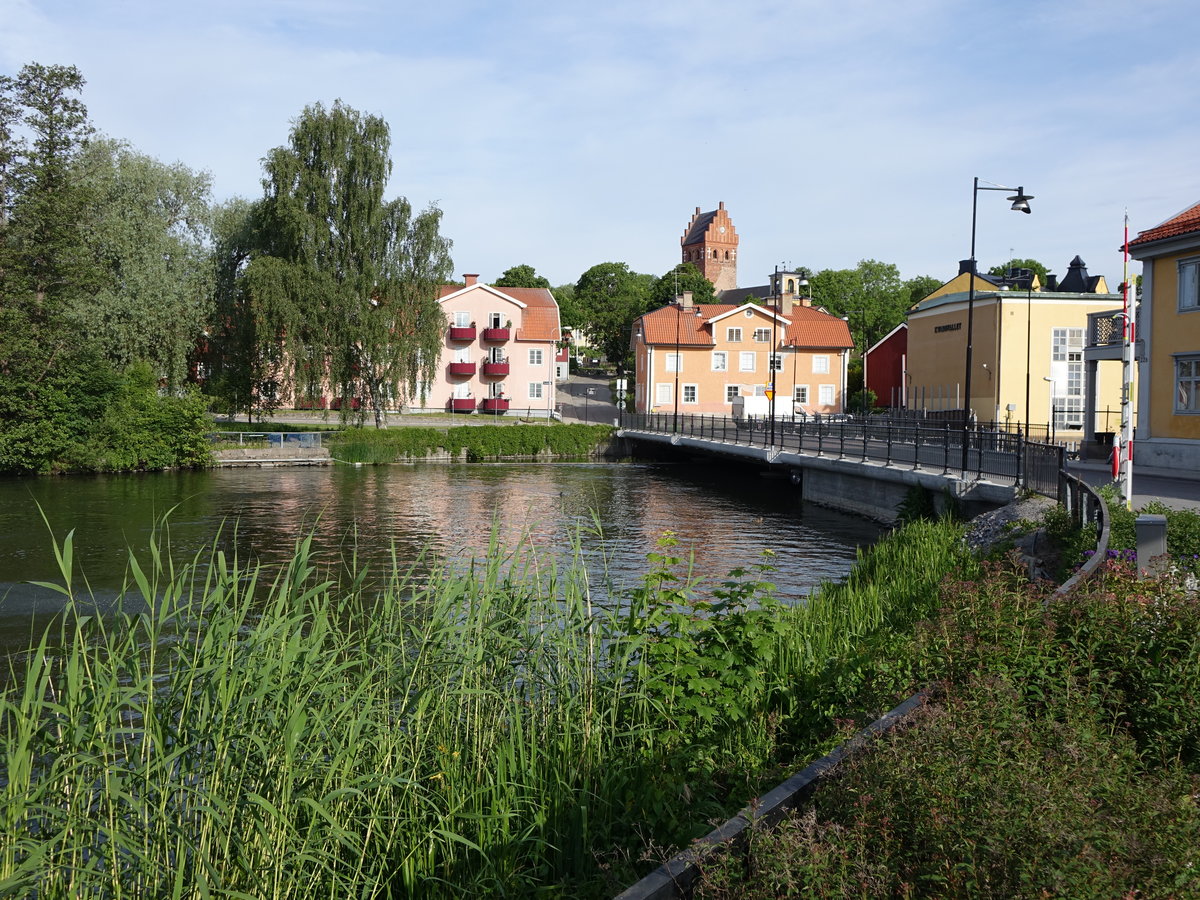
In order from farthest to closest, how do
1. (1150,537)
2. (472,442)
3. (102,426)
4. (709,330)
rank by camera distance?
1. (709,330)
2. (472,442)
3. (102,426)
4. (1150,537)

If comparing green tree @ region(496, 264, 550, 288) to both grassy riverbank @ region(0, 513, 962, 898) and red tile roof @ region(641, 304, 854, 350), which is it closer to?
red tile roof @ region(641, 304, 854, 350)

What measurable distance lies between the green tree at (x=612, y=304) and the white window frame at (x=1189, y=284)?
250 feet

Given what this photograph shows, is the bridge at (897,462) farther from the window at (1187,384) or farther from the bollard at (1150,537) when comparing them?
the bollard at (1150,537)

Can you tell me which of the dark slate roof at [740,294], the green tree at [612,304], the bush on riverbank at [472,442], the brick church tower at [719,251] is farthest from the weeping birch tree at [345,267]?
the brick church tower at [719,251]

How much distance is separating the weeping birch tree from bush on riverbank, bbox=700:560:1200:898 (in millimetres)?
39092

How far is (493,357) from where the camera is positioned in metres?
66.7

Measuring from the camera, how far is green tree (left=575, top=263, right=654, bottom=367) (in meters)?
106

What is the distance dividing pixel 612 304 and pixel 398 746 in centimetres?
10474

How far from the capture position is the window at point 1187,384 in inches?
940

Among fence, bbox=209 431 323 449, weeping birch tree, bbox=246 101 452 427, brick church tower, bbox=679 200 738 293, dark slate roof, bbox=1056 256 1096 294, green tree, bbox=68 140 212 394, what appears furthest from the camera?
brick church tower, bbox=679 200 738 293

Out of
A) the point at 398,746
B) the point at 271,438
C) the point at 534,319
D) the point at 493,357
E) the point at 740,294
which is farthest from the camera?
the point at 740,294

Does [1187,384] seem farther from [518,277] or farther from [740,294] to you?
[740,294]

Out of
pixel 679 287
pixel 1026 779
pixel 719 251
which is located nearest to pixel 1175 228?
pixel 1026 779

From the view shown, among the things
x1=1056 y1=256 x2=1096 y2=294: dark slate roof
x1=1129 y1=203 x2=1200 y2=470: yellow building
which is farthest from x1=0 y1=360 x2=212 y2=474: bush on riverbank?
x1=1056 y1=256 x2=1096 y2=294: dark slate roof
